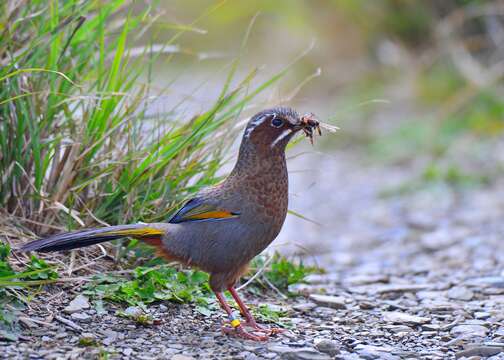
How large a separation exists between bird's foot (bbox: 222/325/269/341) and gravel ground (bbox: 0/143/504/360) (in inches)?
2.0

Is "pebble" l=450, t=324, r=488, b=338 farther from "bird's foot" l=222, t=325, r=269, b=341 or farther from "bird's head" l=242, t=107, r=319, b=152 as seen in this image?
"bird's head" l=242, t=107, r=319, b=152

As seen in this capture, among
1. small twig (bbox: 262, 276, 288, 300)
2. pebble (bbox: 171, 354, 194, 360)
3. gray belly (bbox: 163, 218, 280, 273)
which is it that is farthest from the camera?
small twig (bbox: 262, 276, 288, 300)

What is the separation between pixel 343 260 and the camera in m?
6.80

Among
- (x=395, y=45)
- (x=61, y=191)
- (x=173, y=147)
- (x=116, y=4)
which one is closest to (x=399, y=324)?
(x=173, y=147)

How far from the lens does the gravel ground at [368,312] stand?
3.59 metres

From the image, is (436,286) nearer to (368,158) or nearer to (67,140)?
(67,140)

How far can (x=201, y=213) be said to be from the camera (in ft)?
13.2

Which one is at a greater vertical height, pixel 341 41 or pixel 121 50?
pixel 341 41

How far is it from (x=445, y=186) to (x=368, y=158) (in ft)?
6.68

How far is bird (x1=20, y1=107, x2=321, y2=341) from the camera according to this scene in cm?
393

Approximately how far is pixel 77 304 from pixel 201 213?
0.72m

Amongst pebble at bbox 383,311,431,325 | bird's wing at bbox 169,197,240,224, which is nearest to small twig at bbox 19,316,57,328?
bird's wing at bbox 169,197,240,224

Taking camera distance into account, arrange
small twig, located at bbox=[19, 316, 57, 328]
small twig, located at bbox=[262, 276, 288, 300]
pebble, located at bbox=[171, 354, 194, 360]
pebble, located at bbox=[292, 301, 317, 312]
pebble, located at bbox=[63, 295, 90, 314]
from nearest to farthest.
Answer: pebble, located at bbox=[171, 354, 194, 360], small twig, located at bbox=[19, 316, 57, 328], pebble, located at bbox=[63, 295, 90, 314], pebble, located at bbox=[292, 301, 317, 312], small twig, located at bbox=[262, 276, 288, 300]

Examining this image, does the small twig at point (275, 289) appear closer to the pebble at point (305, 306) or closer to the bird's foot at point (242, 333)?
the pebble at point (305, 306)
